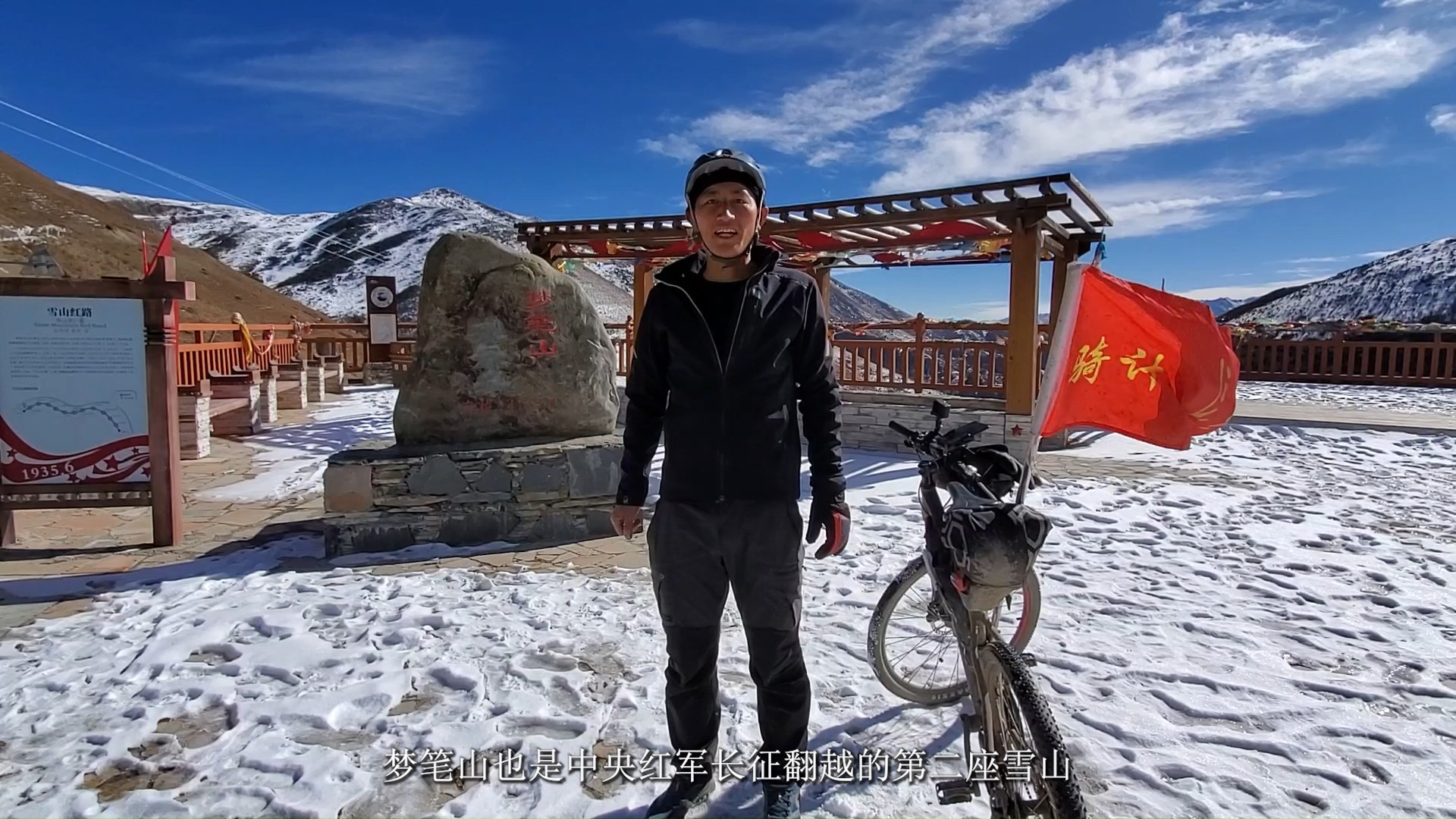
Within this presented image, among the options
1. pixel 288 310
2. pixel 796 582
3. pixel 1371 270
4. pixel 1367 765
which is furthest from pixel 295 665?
pixel 288 310

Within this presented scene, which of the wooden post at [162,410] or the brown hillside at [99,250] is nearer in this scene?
the wooden post at [162,410]

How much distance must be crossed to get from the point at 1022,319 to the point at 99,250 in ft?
149

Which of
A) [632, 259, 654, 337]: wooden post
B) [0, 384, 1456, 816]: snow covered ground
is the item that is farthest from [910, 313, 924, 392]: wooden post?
[0, 384, 1456, 816]: snow covered ground

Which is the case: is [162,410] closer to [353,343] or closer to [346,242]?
[353,343]

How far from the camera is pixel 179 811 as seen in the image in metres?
2.13

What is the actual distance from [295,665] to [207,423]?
21.1 feet

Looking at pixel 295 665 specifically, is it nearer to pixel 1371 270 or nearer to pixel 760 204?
pixel 760 204

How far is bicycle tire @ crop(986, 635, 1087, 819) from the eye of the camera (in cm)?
162

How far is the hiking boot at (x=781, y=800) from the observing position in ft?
6.89

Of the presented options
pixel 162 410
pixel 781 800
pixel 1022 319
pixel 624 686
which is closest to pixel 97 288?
pixel 162 410

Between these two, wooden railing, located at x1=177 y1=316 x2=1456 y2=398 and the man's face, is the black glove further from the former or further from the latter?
wooden railing, located at x1=177 y1=316 x2=1456 y2=398

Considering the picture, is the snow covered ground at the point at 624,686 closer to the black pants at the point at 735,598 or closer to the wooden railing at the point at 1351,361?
the black pants at the point at 735,598

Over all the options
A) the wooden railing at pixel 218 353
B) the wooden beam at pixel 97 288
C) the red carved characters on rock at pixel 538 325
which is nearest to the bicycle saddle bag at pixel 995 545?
the red carved characters on rock at pixel 538 325

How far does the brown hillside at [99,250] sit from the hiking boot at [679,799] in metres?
32.4
